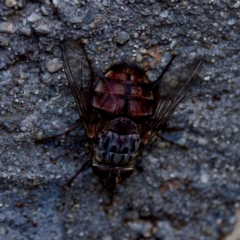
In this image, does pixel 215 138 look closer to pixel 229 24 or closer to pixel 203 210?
pixel 203 210

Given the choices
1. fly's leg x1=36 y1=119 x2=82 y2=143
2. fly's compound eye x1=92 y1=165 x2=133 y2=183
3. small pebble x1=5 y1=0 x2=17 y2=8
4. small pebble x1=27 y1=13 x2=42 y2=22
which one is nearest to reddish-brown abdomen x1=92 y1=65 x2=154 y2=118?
fly's leg x1=36 y1=119 x2=82 y2=143

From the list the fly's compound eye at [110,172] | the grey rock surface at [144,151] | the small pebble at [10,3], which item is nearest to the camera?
the small pebble at [10,3]

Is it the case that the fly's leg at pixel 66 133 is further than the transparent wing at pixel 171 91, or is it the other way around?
the fly's leg at pixel 66 133

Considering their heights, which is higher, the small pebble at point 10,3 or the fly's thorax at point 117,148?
the small pebble at point 10,3

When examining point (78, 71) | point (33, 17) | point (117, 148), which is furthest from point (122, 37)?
point (117, 148)

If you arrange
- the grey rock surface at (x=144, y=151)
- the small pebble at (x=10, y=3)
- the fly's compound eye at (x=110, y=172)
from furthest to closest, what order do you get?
1. the fly's compound eye at (x=110, y=172)
2. the grey rock surface at (x=144, y=151)
3. the small pebble at (x=10, y=3)

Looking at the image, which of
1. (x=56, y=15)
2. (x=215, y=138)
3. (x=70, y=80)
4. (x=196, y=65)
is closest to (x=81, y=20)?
(x=56, y=15)

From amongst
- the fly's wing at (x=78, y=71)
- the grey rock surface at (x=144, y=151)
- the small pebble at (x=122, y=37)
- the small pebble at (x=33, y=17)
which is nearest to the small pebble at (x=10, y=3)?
the grey rock surface at (x=144, y=151)

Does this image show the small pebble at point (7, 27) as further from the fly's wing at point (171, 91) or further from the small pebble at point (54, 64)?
the fly's wing at point (171, 91)

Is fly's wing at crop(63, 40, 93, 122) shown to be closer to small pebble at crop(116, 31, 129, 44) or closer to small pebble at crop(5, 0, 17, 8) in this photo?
small pebble at crop(116, 31, 129, 44)
